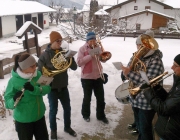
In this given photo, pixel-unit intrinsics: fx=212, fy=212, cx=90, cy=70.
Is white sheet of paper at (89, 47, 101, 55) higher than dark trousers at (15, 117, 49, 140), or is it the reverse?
white sheet of paper at (89, 47, 101, 55)

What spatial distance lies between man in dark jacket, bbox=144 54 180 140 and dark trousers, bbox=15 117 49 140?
147 cm

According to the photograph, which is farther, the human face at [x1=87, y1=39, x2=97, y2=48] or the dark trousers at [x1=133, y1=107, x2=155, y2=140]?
the human face at [x1=87, y1=39, x2=97, y2=48]

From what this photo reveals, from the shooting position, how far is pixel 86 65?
389 centimetres

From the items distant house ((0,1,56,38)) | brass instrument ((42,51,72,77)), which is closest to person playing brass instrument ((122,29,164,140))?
brass instrument ((42,51,72,77))

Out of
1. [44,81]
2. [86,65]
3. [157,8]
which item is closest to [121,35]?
[157,8]

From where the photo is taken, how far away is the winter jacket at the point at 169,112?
2139mm

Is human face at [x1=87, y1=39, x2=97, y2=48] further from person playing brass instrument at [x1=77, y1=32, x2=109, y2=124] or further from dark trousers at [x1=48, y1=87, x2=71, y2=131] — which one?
dark trousers at [x1=48, y1=87, x2=71, y2=131]

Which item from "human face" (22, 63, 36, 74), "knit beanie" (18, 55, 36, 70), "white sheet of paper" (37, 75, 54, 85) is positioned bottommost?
"white sheet of paper" (37, 75, 54, 85)

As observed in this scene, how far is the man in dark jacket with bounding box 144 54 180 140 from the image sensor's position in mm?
2145

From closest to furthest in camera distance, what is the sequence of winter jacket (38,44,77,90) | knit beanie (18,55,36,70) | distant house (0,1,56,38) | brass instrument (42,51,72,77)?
knit beanie (18,55,36,70) → brass instrument (42,51,72,77) → winter jacket (38,44,77,90) → distant house (0,1,56,38)

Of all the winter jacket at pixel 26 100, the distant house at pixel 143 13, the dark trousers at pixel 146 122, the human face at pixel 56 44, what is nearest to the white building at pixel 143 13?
the distant house at pixel 143 13

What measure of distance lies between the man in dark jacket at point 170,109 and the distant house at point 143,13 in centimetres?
2534

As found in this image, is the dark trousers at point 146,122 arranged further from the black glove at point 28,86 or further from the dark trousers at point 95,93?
the black glove at point 28,86

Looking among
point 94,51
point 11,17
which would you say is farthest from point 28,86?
point 11,17
